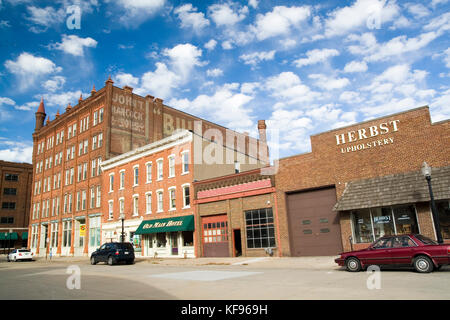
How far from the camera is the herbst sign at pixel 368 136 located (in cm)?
2027

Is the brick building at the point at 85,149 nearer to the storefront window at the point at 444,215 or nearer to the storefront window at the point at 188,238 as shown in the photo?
the storefront window at the point at 188,238

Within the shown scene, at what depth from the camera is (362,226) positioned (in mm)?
20531

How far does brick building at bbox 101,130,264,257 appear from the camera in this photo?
1202 inches

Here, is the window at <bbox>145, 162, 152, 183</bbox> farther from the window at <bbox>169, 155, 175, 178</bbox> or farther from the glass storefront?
the glass storefront

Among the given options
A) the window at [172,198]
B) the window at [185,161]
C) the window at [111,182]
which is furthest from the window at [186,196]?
the window at [111,182]

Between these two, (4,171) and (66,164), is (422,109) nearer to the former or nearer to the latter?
(66,164)

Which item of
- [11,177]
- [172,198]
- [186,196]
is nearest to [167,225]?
[172,198]

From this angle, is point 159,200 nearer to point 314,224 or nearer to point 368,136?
point 314,224

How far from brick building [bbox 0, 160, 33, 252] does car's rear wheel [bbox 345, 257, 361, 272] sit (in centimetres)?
6603

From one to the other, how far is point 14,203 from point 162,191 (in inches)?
1942

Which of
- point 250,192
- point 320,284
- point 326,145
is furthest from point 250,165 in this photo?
point 320,284

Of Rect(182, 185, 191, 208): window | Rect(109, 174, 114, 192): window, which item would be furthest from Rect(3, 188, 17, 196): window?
Rect(182, 185, 191, 208): window

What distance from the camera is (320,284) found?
10297mm

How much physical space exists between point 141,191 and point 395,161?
79.9 ft
